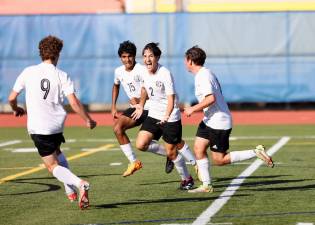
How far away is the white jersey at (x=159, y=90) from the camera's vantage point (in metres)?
13.4

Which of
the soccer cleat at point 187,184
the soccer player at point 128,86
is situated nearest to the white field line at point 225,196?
the soccer cleat at point 187,184

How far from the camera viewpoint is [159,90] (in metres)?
13.7

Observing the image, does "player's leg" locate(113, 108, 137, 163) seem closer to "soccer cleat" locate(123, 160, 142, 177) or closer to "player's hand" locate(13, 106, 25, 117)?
"soccer cleat" locate(123, 160, 142, 177)

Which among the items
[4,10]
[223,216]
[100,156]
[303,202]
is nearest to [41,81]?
[223,216]

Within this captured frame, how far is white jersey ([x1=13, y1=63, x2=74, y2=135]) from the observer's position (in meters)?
11.2

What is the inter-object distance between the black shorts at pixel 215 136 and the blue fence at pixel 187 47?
62.9 feet

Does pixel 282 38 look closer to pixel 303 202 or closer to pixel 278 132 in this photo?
pixel 278 132

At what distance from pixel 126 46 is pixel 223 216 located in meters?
4.96

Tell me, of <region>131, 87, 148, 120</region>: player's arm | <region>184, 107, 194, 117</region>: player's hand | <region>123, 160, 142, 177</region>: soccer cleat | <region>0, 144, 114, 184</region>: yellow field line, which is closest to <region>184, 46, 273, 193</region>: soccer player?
<region>184, 107, 194, 117</region>: player's hand

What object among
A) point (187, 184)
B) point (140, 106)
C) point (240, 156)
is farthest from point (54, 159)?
point (140, 106)

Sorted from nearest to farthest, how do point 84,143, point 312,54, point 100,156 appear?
point 100,156 → point 84,143 → point 312,54

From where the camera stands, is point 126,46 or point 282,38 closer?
point 126,46

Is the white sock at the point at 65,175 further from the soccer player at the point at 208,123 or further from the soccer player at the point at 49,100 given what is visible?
the soccer player at the point at 208,123

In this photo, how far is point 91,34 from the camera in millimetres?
33219
